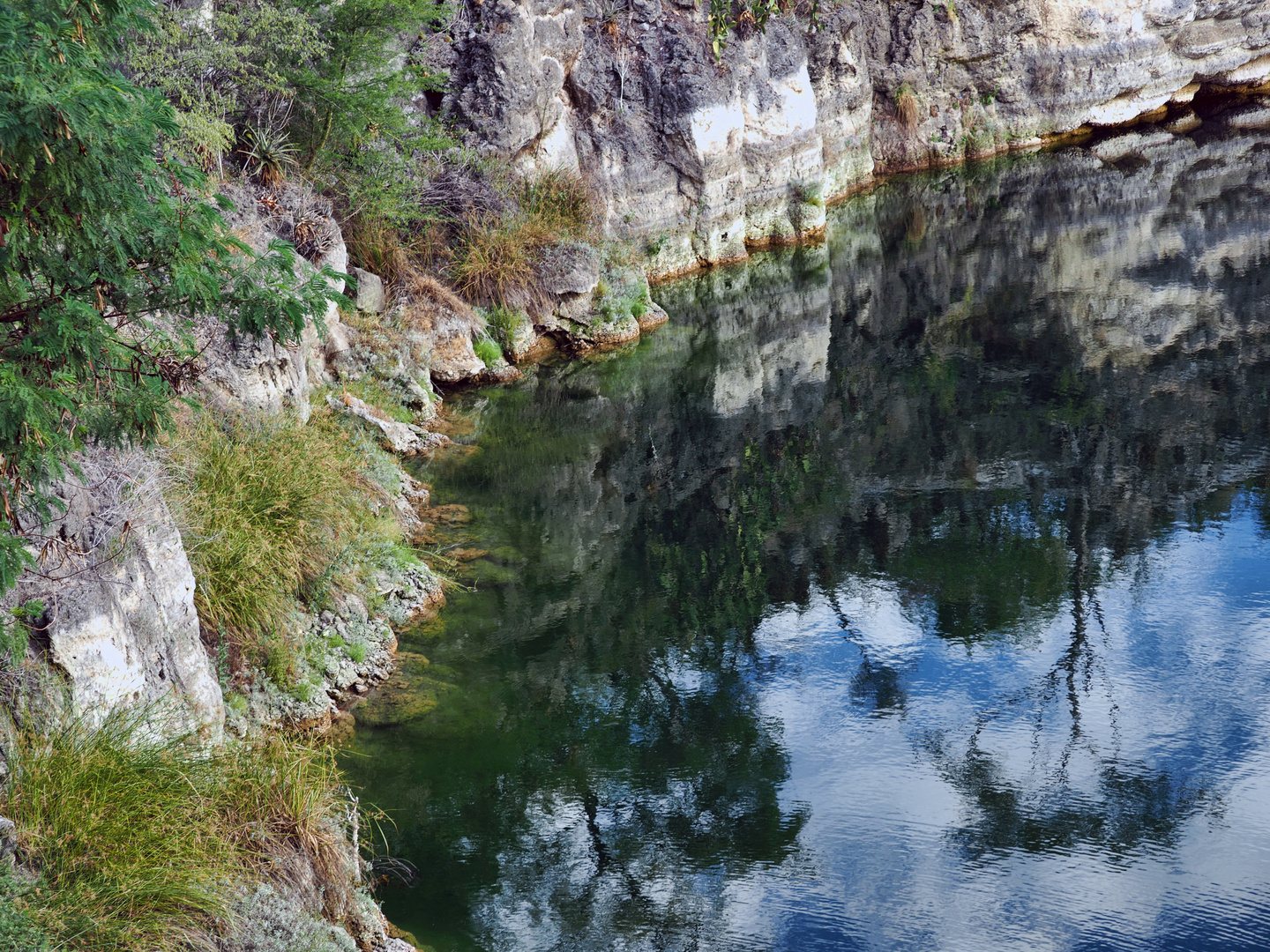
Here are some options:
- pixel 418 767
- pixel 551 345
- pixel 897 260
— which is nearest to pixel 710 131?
pixel 897 260

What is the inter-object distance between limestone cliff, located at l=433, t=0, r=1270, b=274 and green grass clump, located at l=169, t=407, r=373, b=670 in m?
9.19

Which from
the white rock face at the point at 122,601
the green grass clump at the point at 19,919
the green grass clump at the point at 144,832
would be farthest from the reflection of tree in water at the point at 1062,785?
the green grass clump at the point at 19,919

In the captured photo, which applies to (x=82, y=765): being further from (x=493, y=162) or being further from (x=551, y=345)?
(x=493, y=162)

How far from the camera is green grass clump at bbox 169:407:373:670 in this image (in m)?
7.87

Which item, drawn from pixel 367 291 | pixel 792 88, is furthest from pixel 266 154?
pixel 792 88

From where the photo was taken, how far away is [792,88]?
2139cm

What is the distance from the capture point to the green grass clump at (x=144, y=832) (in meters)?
4.69

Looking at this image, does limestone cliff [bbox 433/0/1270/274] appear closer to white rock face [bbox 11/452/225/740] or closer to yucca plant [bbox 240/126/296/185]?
yucca plant [bbox 240/126/296/185]

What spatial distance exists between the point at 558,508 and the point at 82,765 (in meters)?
6.91

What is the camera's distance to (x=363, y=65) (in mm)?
14016

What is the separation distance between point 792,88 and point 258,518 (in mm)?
16279

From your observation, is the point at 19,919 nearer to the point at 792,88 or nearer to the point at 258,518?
the point at 258,518

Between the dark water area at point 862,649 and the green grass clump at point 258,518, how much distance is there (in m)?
1.18

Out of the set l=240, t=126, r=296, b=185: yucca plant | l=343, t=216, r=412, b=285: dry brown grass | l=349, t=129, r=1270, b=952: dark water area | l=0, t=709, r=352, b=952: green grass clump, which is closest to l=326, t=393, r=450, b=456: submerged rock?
l=349, t=129, r=1270, b=952: dark water area
